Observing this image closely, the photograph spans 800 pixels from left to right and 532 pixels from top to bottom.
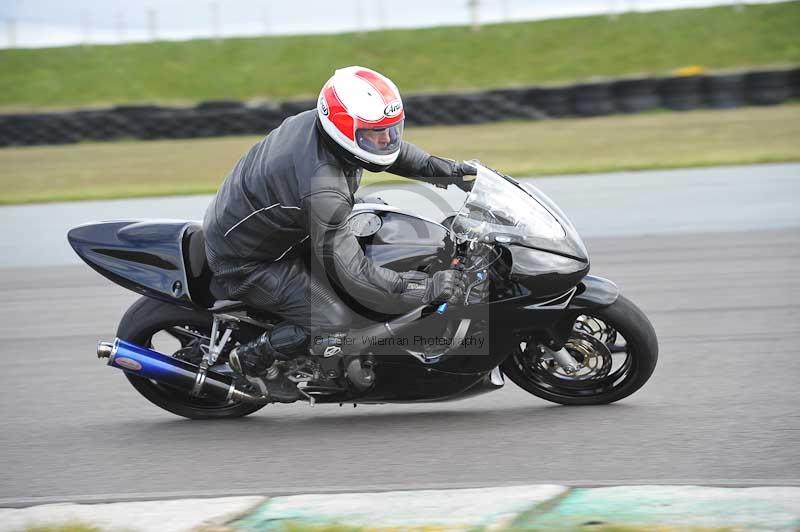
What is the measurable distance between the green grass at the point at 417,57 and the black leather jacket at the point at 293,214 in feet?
71.3

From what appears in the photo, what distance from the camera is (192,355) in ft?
16.8

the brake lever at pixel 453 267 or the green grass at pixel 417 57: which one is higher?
the green grass at pixel 417 57

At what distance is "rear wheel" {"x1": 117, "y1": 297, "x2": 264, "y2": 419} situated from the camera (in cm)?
505

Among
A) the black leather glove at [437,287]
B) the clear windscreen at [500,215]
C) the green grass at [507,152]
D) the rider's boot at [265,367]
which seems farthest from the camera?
the green grass at [507,152]

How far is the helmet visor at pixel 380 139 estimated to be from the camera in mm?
4379

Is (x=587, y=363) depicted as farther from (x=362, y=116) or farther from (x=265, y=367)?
(x=362, y=116)

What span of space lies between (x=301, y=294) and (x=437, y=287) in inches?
26.1

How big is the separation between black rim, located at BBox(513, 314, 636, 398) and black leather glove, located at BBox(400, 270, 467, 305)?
64 cm

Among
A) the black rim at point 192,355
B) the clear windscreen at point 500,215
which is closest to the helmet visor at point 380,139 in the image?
the clear windscreen at point 500,215

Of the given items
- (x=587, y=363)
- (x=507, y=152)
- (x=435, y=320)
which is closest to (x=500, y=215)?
(x=435, y=320)

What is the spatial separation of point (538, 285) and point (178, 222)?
1.83m

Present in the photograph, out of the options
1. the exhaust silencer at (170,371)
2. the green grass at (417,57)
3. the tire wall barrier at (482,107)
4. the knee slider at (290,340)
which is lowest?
the exhaust silencer at (170,371)

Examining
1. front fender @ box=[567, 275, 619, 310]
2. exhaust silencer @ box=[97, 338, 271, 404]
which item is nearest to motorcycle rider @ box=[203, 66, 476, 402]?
exhaust silencer @ box=[97, 338, 271, 404]

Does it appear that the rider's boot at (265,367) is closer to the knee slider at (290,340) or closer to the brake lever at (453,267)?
the knee slider at (290,340)
